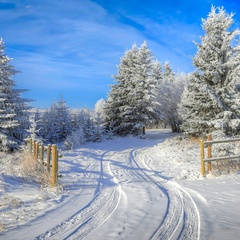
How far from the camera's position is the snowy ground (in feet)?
14.9

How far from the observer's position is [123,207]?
6051 millimetres

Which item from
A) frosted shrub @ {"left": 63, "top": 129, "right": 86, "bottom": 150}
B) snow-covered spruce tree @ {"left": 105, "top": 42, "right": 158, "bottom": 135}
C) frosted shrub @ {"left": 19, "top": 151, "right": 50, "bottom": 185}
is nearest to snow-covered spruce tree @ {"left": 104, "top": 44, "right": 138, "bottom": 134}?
snow-covered spruce tree @ {"left": 105, "top": 42, "right": 158, "bottom": 135}

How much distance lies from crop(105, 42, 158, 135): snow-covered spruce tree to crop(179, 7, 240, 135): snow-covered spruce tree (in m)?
12.2

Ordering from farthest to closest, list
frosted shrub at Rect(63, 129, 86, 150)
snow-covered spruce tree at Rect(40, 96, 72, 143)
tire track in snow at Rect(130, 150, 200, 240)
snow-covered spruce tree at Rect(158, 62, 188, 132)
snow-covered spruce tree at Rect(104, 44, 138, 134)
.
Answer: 1. snow-covered spruce tree at Rect(158, 62, 188, 132)
2. snow-covered spruce tree at Rect(104, 44, 138, 134)
3. snow-covered spruce tree at Rect(40, 96, 72, 143)
4. frosted shrub at Rect(63, 129, 86, 150)
5. tire track in snow at Rect(130, 150, 200, 240)

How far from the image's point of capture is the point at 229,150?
15.3 meters

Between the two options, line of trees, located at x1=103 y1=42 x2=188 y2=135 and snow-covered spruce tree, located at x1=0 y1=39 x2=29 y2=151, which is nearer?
snow-covered spruce tree, located at x1=0 y1=39 x2=29 y2=151

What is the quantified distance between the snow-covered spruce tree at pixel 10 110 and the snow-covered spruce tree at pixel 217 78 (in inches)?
603

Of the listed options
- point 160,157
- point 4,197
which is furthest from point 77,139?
point 4,197

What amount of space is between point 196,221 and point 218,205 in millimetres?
1426

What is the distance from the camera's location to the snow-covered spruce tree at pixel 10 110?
66.7 feet

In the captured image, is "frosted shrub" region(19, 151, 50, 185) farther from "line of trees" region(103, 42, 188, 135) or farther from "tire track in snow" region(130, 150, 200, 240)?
"line of trees" region(103, 42, 188, 135)

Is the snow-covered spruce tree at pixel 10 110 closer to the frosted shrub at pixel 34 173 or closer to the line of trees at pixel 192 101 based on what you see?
the line of trees at pixel 192 101

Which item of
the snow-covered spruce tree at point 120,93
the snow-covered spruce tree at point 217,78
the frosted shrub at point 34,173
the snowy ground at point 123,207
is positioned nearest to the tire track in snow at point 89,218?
the snowy ground at point 123,207

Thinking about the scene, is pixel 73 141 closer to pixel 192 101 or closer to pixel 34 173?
pixel 192 101
